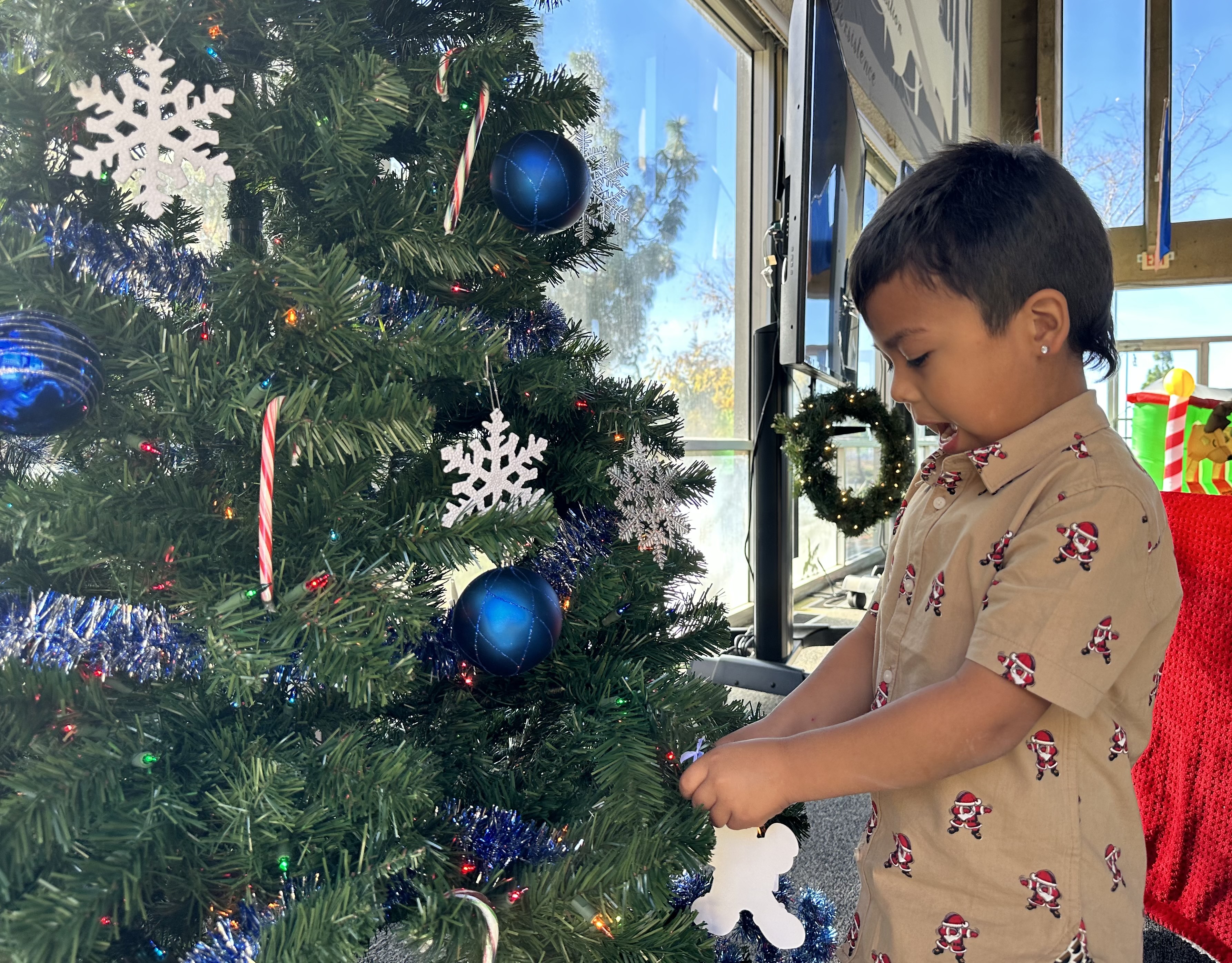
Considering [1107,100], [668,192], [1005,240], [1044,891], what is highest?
[1107,100]

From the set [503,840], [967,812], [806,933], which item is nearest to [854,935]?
[806,933]

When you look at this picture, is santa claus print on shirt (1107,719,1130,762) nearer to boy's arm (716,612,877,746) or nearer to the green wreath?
boy's arm (716,612,877,746)

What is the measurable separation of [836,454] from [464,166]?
2.37 m

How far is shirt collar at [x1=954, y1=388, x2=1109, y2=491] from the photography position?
0.73 m

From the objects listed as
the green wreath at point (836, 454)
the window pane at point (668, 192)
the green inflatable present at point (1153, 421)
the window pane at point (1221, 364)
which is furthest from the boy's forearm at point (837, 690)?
the window pane at point (1221, 364)

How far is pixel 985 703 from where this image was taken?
0.64 meters

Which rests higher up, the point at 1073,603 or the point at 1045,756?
the point at 1073,603

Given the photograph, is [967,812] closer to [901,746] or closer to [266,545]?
[901,746]

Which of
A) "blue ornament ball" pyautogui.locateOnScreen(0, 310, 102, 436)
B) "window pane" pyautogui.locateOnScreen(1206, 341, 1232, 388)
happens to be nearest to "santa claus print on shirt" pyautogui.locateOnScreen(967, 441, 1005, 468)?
"blue ornament ball" pyautogui.locateOnScreen(0, 310, 102, 436)

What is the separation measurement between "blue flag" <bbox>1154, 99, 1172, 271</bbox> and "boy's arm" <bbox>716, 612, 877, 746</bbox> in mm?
6350

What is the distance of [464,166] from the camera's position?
0.66m

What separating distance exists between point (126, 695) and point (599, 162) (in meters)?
0.70

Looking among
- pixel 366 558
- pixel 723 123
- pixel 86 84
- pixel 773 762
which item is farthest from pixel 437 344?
pixel 723 123

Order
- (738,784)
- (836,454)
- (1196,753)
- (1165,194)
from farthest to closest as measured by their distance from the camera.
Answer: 1. (1165,194)
2. (836,454)
3. (1196,753)
4. (738,784)
